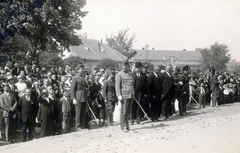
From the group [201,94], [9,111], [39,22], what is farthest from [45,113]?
[39,22]

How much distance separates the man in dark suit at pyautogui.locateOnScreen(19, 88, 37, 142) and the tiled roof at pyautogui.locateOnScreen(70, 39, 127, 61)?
27736 mm

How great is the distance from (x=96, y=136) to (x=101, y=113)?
9.98 ft

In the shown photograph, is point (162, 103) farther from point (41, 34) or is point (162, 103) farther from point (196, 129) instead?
point (41, 34)

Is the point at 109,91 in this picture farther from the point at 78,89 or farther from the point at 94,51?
the point at 94,51

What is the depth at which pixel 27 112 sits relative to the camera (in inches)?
313

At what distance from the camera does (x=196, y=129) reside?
25.8 ft

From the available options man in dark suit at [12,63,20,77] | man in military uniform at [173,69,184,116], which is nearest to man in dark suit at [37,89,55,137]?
man in dark suit at [12,63,20,77]

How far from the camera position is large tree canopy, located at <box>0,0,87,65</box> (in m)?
15.5

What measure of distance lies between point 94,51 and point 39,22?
21936mm

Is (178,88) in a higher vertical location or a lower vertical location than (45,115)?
higher

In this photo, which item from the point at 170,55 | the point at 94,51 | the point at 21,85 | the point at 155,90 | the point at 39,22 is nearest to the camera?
the point at 21,85

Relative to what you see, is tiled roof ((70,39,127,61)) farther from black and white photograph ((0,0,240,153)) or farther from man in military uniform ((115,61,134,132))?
man in military uniform ((115,61,134,132))

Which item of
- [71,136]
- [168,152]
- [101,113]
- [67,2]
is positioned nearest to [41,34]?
[67,2]

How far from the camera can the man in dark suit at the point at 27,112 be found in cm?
787
